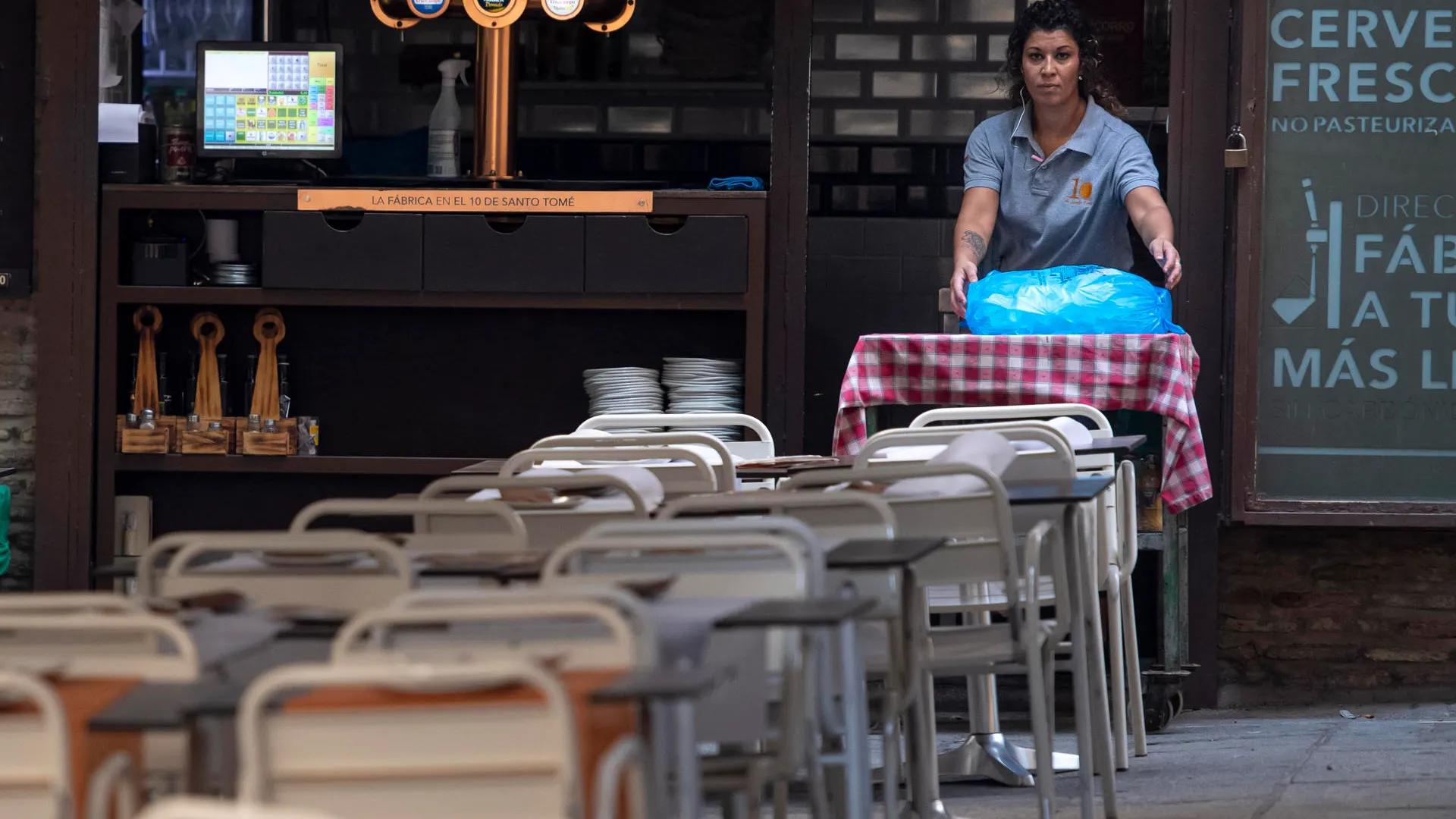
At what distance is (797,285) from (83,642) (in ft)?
12.7

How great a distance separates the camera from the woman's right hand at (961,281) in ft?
17.0

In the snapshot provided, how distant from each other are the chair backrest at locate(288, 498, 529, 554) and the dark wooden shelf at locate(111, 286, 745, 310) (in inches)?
99.6

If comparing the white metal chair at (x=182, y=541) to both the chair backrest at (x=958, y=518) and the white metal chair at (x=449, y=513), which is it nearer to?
the white metal chair at (x=449, y=513)

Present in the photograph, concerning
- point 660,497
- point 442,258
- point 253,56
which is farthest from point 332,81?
point 660,497

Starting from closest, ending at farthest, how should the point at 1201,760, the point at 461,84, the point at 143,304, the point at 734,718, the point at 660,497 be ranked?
the point at 734,718, the point at 660,497, the point at 1201,760, the point at 143,304, the point at 461,84

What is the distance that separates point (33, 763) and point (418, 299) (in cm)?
410

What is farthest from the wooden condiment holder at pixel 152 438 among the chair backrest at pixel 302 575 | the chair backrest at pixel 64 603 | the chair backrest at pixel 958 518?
the chair backrest at pixel 64 603

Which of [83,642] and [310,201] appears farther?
[310,201]

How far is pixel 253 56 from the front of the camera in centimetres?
592

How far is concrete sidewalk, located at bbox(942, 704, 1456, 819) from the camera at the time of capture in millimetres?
4180

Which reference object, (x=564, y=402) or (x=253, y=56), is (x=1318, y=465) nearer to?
(x=564, y=402)

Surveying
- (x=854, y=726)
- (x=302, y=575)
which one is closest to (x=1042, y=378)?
(x=854, y=726)

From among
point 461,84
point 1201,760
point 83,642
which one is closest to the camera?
point 83,642

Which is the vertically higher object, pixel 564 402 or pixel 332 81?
pixel 332 81
